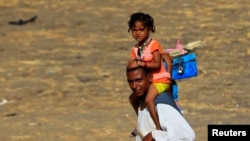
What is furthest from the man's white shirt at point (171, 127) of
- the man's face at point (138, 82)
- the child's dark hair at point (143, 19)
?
the child's dark hair at point (143, 19)

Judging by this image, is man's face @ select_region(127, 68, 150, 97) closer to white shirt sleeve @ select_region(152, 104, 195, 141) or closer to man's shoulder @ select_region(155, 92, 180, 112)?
man's shoulder @ select_region(155, 92, 180, 112)

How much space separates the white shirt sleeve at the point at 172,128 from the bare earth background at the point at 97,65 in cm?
502

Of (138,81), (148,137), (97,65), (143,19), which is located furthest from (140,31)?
(97,65)

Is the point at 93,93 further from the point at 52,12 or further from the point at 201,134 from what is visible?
the point at 52,12

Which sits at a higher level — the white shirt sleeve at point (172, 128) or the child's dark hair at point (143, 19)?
the child's dark hair at point (143, 19)

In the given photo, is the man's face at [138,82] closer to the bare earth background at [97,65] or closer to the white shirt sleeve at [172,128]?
the white shirt sleeve at [172,128]

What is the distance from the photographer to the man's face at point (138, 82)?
17.7 ft

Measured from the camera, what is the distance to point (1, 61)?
14.0 meters

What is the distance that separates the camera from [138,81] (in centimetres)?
541

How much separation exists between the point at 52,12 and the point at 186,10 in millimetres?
2178

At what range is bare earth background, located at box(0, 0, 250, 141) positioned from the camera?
11148 millimetres

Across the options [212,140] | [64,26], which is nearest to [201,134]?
[212,140]

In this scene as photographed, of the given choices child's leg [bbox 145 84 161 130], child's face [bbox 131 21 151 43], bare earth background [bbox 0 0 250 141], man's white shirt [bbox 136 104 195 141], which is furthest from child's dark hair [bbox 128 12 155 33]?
bare earth background [bbox 0 0 250 141]

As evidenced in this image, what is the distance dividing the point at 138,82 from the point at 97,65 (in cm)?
808
